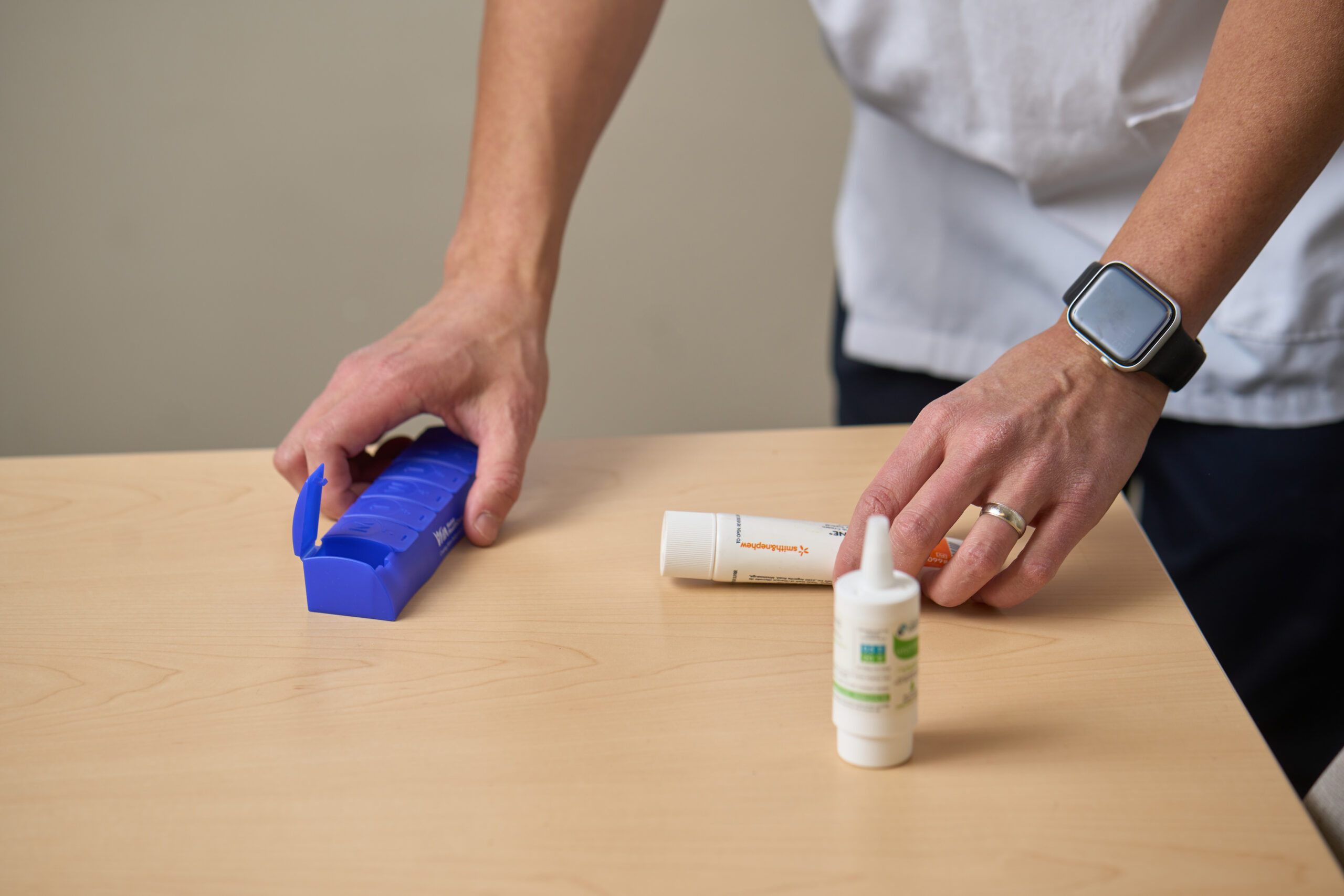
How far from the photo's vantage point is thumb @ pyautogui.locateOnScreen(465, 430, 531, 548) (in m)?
0.72

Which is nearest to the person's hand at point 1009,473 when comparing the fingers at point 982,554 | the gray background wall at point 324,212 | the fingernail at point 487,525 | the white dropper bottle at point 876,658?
the fingers at point 982,554

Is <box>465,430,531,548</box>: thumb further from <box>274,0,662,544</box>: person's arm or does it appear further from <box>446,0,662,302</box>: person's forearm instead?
<box>446,0,662,302</box>: person's forearm

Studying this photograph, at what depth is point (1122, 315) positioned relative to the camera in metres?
0.62

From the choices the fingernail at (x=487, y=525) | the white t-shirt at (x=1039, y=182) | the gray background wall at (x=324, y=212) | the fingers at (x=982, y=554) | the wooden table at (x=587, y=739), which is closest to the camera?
the wooden table at (x=587, y=739)

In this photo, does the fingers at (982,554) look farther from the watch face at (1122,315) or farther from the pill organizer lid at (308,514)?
the pill organizer lid at (308,514)

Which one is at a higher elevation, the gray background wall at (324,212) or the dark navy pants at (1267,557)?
the dark navy pants at (1267,557)

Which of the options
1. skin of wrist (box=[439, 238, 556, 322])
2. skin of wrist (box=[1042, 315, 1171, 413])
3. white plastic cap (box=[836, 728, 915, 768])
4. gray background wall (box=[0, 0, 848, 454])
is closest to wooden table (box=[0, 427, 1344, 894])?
white plastic cap (box=[836, 728, 915, 768])

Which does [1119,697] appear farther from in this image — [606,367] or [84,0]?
[84,0]

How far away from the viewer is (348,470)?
76 cm

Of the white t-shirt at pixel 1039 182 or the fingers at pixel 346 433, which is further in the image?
the white t-shirt at pixel 1039 182

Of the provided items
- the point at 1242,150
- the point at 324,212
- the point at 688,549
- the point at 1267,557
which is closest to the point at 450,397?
the point at 688,549

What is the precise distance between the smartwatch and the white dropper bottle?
268mm

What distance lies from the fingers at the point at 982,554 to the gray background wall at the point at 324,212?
1.60 meters

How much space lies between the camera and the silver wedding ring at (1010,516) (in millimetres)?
594
